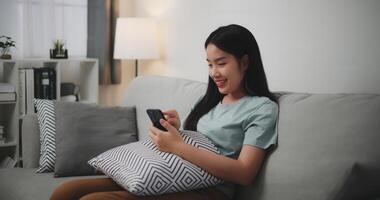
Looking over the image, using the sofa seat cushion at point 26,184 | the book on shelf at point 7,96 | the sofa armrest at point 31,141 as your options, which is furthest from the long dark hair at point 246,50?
the book on shelf at point 7,96

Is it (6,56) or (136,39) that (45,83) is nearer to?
(6,56)

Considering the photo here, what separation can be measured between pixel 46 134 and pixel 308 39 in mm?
1289

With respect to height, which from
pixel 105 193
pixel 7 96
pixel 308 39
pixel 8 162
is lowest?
pixel 8 162

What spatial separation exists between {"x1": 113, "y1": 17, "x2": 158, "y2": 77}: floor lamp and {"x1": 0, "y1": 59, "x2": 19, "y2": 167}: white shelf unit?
2.36 feet

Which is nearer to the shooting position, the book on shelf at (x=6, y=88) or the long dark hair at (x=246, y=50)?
the long dark hair at (x=246, y=50)

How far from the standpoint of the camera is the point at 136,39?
3.36 meters

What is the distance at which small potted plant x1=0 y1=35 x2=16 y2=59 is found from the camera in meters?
3.30

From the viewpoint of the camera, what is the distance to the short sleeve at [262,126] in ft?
5.44

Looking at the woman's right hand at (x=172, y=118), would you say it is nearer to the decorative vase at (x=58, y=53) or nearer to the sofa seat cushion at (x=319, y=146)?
the sofa seat cushion at (x=319, y=146)

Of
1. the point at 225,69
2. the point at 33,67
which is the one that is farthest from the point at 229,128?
the point at 33,67

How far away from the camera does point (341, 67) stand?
2064mm

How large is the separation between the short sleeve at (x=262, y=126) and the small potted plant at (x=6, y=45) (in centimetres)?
213

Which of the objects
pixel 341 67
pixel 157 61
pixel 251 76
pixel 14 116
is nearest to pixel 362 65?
pixel 341 67

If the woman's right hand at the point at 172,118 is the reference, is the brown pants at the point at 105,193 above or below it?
below
